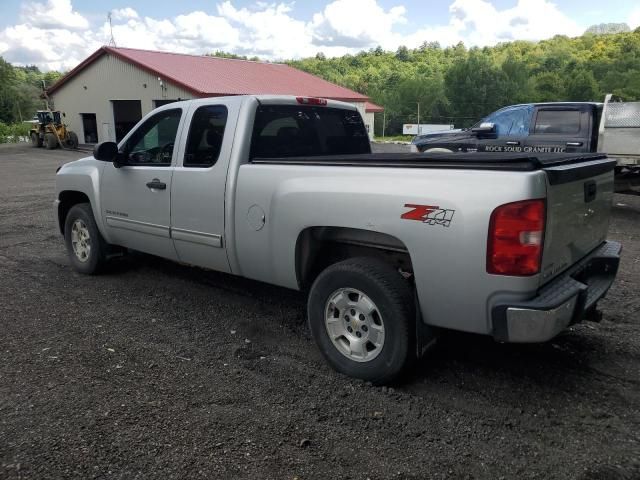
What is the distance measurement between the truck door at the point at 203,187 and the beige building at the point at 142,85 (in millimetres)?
21151

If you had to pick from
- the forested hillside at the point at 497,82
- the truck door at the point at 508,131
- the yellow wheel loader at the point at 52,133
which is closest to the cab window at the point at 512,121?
the truck door at the point at 508,131

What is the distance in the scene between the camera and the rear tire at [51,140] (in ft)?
95.7

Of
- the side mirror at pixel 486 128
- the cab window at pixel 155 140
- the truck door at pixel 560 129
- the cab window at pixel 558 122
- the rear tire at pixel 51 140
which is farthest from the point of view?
the rear tire at pixel 51 140

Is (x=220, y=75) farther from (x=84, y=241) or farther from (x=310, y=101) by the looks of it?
(x=310, y=101)

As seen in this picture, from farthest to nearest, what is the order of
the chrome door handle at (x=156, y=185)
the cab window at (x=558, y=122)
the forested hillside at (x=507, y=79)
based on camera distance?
the forested hillside at (x=507, y=79)
the cab window at (x=558, y=122)
the chrome door handle at (x=156, y=185)

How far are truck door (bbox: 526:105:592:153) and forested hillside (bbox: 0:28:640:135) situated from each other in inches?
1672

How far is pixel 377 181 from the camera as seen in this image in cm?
318

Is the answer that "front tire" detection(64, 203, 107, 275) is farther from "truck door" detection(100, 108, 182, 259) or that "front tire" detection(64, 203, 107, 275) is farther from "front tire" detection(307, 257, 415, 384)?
"front tire" detection(307, 257, 415, 384)

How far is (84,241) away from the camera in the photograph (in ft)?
19.2

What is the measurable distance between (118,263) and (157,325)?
1.95 m

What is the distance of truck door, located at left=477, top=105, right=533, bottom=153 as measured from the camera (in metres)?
9.62

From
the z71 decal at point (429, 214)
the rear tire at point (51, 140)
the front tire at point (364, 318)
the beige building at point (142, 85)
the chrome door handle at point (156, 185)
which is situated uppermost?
the beige building at point (142, 85)

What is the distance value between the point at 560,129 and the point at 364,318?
303 inches

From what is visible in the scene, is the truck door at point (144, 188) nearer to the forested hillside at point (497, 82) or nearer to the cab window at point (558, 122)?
the cab window at point (558, 122)
